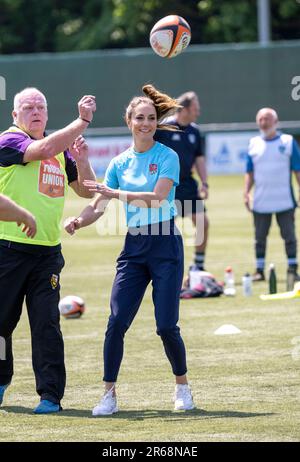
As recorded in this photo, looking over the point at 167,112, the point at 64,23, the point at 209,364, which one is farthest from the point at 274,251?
the point at 64,23

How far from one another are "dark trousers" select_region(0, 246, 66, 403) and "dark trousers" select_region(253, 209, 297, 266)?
728cm

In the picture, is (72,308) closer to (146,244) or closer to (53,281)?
(53,281)

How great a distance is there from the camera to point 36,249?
8.14m

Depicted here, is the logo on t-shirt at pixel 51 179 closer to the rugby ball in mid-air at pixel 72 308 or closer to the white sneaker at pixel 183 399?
the white sneaker at pixel 183 399

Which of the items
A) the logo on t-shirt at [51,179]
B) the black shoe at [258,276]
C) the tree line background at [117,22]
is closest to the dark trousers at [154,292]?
the logo on t-shirt at [51,179]

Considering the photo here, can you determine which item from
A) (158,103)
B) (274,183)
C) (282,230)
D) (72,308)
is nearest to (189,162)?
(274,183)

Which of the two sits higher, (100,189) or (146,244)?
(100,189)

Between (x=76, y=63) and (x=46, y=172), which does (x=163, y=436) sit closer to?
(x=46, y=172)

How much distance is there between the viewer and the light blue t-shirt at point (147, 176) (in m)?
8.02

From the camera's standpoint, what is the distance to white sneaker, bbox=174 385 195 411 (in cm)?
802

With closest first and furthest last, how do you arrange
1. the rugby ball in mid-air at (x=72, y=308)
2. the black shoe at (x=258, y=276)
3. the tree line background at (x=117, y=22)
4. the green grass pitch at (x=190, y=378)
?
1. the green grass pitch at (x=190, y=378)
2. the rugby ball in mid-air at (x=72, y=308)
3. the black shoe at (x=258, y=276)
4. the tree line background at (x=117, y=22)

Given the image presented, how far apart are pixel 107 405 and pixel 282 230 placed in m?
7.74

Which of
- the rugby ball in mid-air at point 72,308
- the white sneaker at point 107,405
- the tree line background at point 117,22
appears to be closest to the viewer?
the white sneaker at point 107,405

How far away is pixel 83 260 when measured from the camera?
1850 centimetres
